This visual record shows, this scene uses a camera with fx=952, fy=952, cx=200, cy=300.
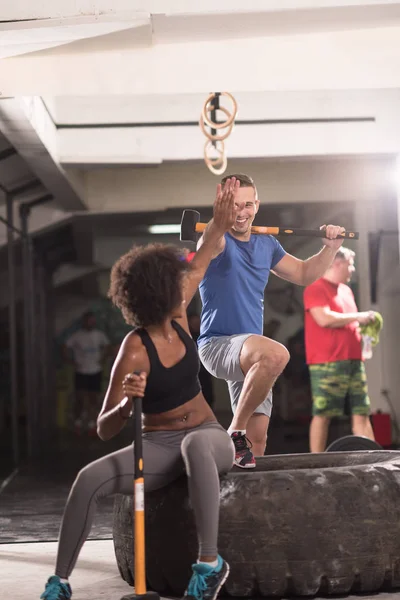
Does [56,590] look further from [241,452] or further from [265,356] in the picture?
[265,356]

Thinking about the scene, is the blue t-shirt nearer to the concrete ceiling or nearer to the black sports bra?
the black sports bra

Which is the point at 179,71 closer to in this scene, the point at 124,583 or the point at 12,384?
the point at 124,583

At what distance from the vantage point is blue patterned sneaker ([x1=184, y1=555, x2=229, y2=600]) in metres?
2.69

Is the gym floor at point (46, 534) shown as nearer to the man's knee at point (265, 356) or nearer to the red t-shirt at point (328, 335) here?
the man's knee at point (265, 356)

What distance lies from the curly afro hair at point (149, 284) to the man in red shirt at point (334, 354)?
3144 mm

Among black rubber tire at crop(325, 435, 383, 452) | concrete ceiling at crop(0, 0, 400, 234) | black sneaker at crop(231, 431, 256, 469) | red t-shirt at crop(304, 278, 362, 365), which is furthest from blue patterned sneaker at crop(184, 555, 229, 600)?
red t-shirt at crop(304, 278, 362, 365)

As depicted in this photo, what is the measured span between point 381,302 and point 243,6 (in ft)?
19.7

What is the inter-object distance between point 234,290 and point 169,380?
2.92 ft

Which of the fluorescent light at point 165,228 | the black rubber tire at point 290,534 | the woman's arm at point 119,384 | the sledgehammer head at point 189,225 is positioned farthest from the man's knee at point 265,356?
the fluorescent light at point 165,228

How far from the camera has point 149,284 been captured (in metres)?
2.90

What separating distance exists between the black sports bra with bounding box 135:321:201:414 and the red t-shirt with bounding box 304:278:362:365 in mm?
3140

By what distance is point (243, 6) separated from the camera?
12.6 feet

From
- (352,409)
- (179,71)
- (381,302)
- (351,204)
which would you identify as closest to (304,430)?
(381,302)

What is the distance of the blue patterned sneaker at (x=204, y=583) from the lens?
2.69 m
